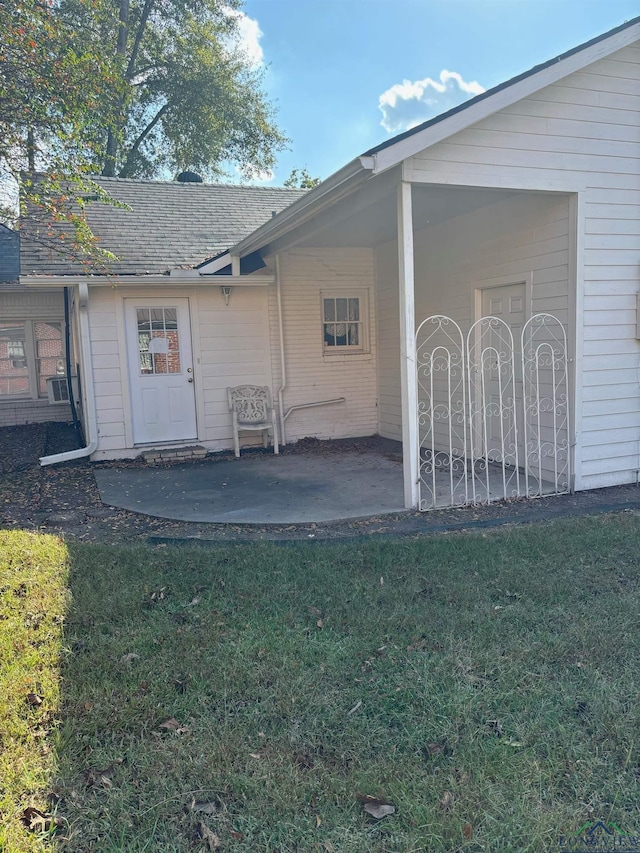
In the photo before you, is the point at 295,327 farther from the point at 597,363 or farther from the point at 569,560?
the point at 569,560

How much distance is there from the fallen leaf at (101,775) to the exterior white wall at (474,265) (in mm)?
5338

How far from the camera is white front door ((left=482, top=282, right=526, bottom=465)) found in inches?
263

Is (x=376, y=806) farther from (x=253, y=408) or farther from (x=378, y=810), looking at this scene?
(x=253, y=408)

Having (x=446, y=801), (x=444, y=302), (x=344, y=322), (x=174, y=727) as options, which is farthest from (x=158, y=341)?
(x=446, y=801)

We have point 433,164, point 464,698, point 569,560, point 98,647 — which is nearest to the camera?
point 464,698

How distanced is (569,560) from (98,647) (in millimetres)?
3060

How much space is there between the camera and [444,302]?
8031mm

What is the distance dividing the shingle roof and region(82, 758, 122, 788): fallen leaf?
22.2 feet

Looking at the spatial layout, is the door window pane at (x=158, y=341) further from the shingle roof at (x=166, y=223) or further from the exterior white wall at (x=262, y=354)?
the shingle roof at (x=166, y=223)

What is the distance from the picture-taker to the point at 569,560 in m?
4.16

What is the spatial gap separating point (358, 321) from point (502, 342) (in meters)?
3.55

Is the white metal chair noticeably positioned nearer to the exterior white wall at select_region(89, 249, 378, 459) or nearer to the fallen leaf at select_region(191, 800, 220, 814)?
the exterior white wall at select_region(89, 249, 378, 459)

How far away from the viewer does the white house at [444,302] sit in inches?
209

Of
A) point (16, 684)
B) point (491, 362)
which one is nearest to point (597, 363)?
point (491, 362)
